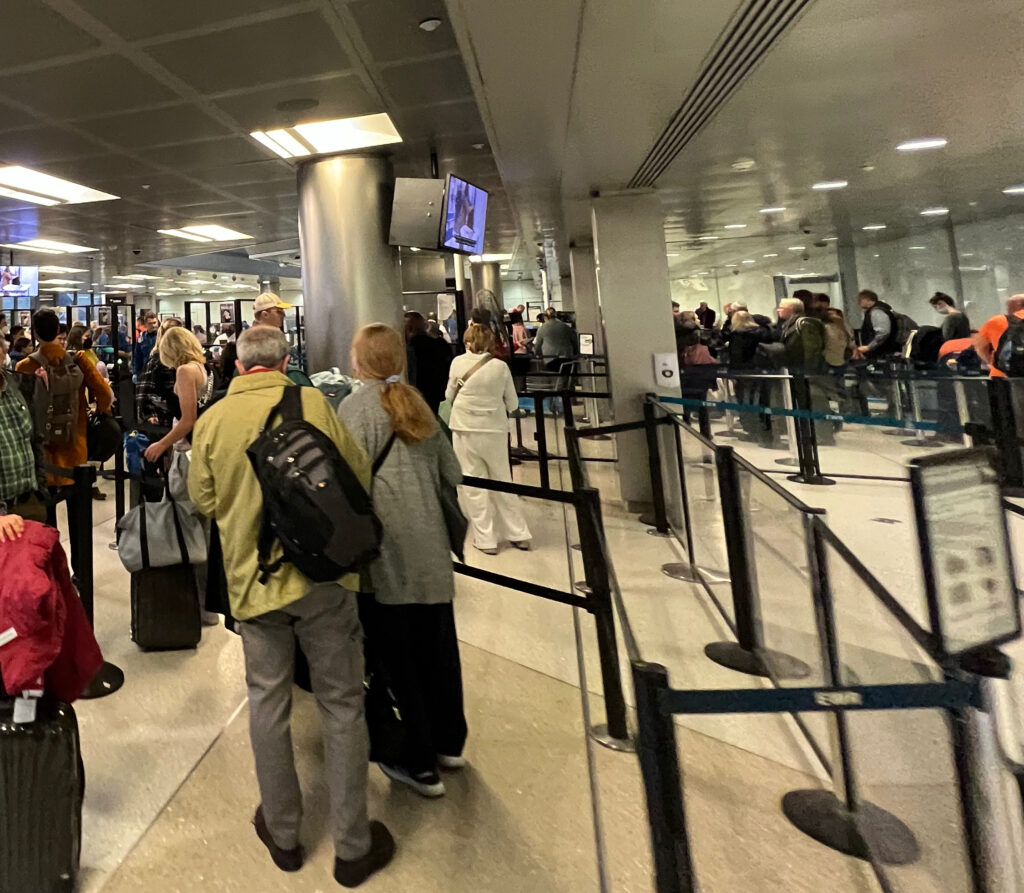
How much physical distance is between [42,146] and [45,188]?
1916mm

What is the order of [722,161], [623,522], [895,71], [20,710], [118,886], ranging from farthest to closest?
1. [722,161]
2. [623,522]
3. [895,71]
4. [118,886]
5. [20,710]

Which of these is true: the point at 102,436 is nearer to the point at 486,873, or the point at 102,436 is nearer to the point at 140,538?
the point at 140,538

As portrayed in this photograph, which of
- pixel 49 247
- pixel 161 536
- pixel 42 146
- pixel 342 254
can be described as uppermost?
pixel 49 247

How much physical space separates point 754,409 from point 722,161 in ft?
9.19

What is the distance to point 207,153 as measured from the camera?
5766 millimetres

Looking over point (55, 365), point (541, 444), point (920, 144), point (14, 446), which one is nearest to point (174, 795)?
point (14, 446)

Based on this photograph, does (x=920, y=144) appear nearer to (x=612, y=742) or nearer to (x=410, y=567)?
(x=612, y=742)

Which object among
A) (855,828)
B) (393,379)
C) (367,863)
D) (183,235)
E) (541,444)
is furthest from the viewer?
(183,235)

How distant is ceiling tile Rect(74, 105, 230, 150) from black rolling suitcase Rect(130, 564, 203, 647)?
3.54m

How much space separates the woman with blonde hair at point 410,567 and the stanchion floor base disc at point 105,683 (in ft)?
4.83

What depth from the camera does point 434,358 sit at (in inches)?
223

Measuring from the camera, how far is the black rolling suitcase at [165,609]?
10.4 ft

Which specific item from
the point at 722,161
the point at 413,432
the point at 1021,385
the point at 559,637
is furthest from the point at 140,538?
the point at 1021,385

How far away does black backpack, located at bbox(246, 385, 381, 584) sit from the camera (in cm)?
165
